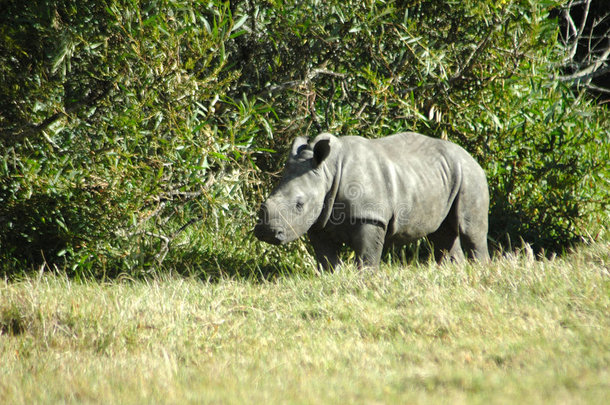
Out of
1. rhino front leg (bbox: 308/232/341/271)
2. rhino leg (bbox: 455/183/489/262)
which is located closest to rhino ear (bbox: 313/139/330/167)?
rhino front leg (bbox: 308/232/341/271)

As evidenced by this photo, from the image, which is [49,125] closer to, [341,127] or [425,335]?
[341,127]

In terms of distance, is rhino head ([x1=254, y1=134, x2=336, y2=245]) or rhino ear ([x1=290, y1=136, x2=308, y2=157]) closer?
rhino head ([x1=254, y1=134, x2=336, y2=245])

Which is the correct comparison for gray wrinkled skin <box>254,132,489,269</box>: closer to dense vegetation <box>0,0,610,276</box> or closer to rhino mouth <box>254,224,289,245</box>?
rhino mouth <box>254,224,289,245</box>

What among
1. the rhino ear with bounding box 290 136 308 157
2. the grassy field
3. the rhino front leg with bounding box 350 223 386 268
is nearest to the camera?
the grassy field

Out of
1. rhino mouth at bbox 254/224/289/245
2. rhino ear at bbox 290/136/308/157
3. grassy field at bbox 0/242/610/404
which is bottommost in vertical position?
grassy field at bbox 0/242/610/404

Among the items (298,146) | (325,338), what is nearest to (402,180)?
(298,146)

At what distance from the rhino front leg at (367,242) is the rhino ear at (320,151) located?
598 mm

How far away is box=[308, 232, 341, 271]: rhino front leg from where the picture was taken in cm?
593

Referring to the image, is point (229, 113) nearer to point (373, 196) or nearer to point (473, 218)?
point (373, 196)

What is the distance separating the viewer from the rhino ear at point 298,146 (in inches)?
226

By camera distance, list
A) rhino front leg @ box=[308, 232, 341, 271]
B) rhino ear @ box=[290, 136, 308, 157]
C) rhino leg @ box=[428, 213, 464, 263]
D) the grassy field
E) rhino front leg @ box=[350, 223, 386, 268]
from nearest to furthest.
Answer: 1. the grassy field
2. rhino front leg @ box=[350, 223, 386, 268]
3. rhino ear @ box=[290, 136, 308, 157]
4. rhino front leg @ box=[308, 232, 341, 271]
5. rhino leg @ box=[428, 213, 464, 263]

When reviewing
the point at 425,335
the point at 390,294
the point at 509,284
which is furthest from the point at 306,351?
the point at 509,284

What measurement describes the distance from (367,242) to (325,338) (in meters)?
1.45

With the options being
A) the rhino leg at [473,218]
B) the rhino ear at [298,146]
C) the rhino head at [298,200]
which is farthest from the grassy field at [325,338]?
the rhino ear at [298,146]
